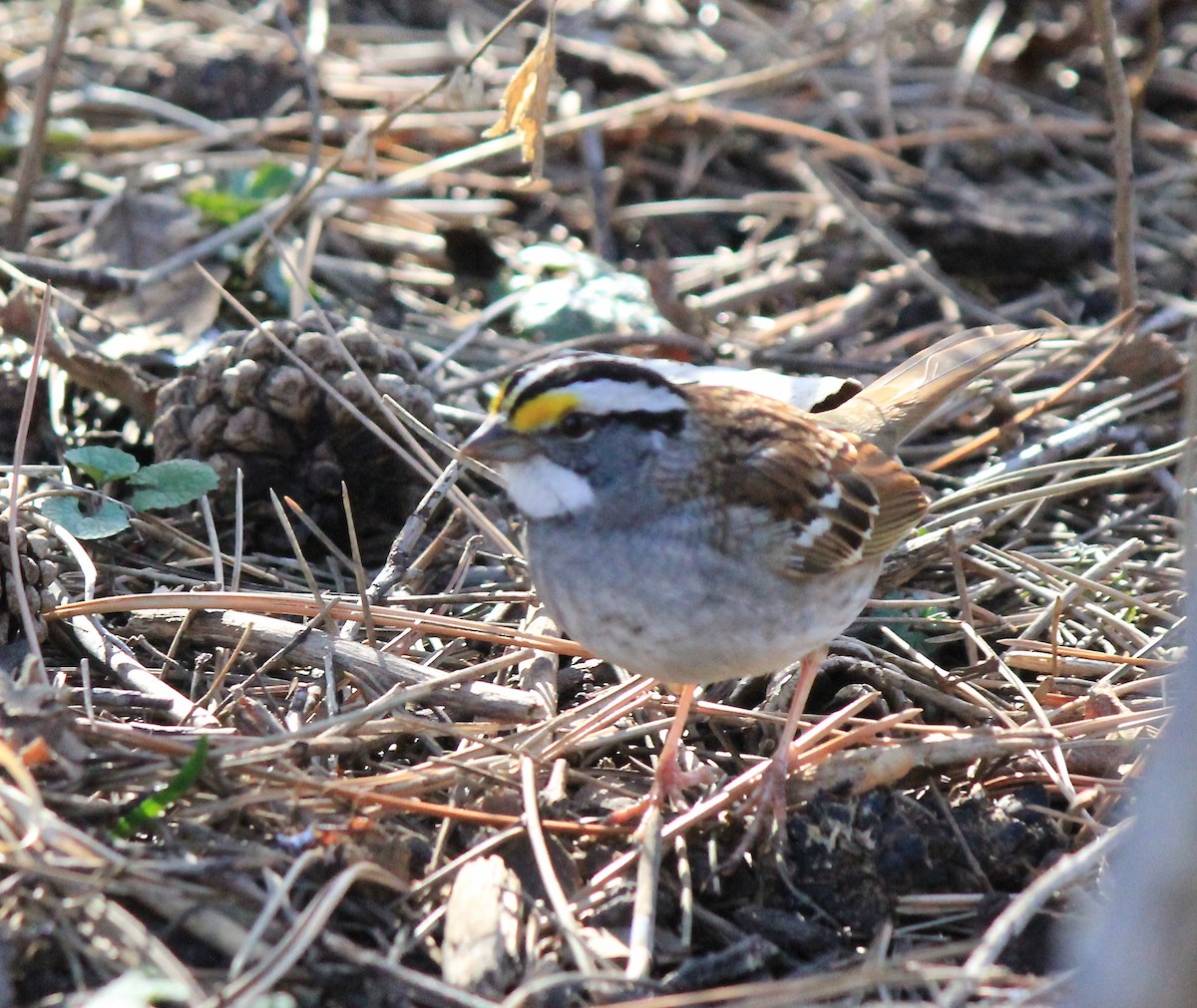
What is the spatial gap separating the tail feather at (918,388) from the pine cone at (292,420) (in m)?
1.31

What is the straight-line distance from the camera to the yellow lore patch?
3.08 meters

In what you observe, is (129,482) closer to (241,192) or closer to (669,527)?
(669,527)

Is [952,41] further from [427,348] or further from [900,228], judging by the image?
[427,348]

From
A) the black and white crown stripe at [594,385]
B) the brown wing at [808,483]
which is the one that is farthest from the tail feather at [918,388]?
the black and white crown stripe at [594,385]

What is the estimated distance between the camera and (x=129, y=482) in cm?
389

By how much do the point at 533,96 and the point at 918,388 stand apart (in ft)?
4.69

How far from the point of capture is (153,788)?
280cm

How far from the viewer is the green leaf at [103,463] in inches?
149

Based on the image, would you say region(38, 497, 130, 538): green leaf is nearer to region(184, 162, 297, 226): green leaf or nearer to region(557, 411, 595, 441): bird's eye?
region(557, 411, 595, 441): bird's eye

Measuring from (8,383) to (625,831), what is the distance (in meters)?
2.49

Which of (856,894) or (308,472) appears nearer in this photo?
(856,894)

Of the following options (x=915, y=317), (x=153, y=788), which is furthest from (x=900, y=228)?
(x=153, y=788)

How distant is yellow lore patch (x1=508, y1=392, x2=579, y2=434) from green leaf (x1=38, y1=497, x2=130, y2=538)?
1231 millimetres

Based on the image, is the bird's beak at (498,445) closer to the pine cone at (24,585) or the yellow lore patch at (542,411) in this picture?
the yellow lore patch at (542,411)
